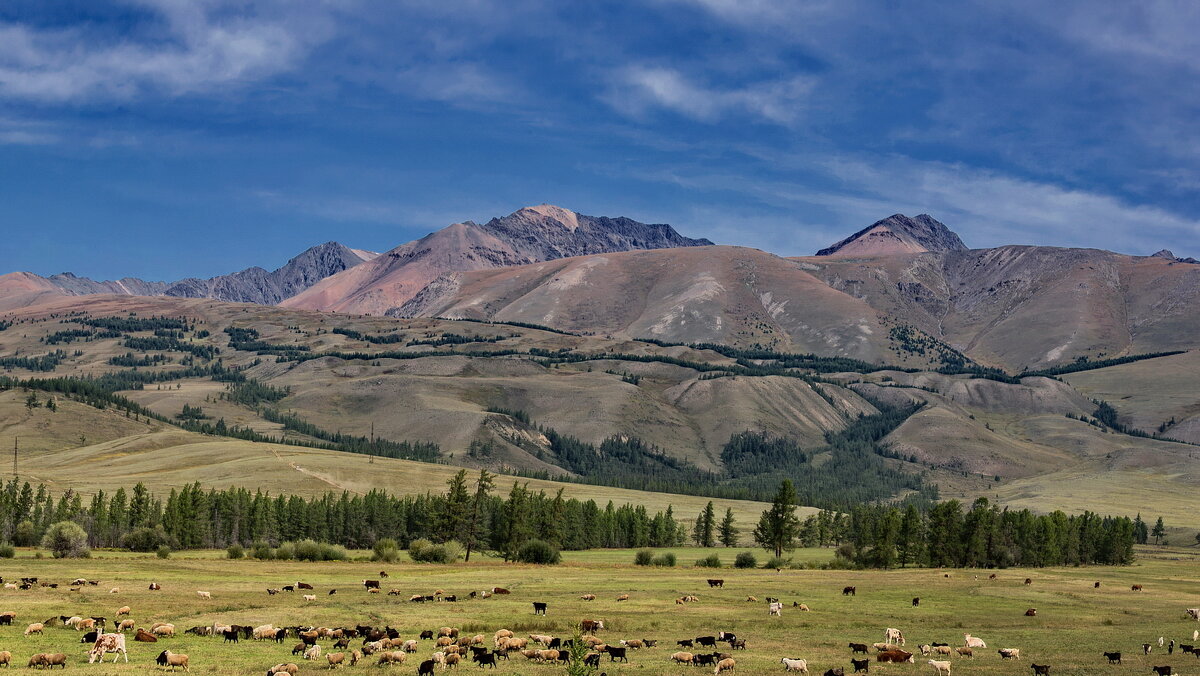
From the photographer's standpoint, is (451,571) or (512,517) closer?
(451,571)

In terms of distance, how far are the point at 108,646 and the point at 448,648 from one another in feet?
52.8

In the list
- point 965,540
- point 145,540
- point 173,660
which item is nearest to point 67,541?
point 145,540

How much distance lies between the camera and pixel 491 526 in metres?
173

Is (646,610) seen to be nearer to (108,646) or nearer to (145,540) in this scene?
(108,646)

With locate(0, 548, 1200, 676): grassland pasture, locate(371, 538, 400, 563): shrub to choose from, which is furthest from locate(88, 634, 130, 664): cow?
locate(371, 538, 400, 563): shrub

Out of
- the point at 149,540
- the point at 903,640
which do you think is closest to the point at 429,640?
the point at 903,640

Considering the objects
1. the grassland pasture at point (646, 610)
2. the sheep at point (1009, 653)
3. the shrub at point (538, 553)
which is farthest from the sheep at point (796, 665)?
the shrub at point (538, 553)

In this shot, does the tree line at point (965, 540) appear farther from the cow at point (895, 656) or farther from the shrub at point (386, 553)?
the cow at point (895, 656)

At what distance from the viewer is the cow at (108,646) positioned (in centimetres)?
4356

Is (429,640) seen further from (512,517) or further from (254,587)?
(512,517)

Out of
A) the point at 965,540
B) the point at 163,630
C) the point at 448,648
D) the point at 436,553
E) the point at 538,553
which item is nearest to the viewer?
the point at 448,648

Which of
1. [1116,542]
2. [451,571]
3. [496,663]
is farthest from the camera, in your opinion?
[1116,542]

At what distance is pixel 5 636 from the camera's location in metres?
48.2

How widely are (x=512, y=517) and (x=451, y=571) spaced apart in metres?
32.6
